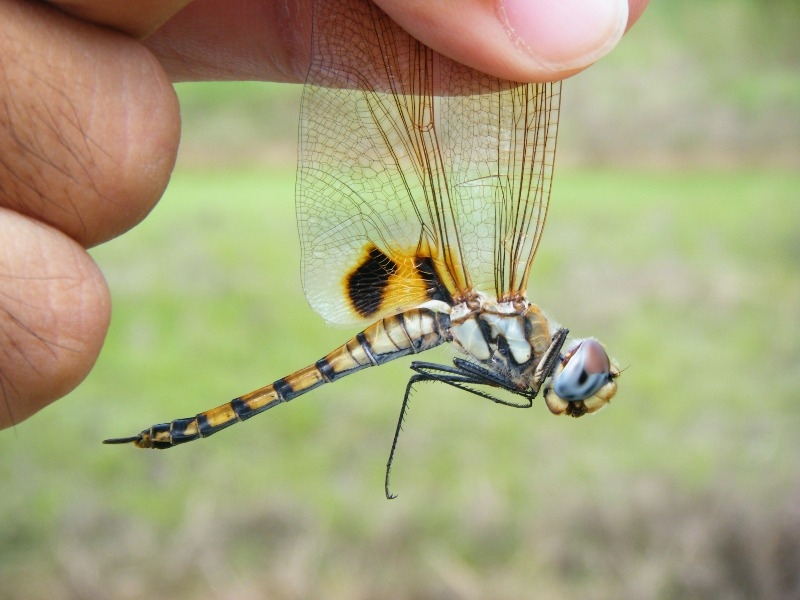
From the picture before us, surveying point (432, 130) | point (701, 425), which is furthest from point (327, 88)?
point (701, 425)

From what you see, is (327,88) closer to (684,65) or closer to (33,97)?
(33,97)

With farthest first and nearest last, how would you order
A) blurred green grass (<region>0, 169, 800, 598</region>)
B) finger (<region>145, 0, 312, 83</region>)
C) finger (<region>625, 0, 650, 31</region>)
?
blurred green grass (<region>0, 169, 800, 598</region>) → finger (<region>145, 0, 312, 83</region>) → finger (<region>625, 0, 650, 31</region>)

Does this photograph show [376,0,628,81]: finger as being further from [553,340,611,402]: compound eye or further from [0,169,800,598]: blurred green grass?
[0,169,800,598]: blurred green grass

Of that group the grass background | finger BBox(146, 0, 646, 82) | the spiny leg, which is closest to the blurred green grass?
the grass background

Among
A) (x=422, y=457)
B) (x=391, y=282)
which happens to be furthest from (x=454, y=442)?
(x=391, y=282)

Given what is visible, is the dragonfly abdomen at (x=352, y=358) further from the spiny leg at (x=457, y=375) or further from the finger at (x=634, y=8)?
the finger at (x=634, y=8)

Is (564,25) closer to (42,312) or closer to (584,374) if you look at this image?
(584,374)
